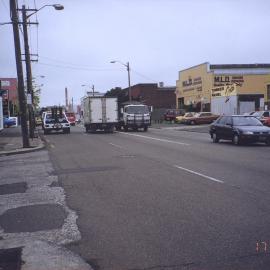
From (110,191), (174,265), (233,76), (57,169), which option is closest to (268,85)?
(233,76)

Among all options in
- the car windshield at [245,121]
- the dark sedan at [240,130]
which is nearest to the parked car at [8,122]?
the dark sedan at [240,130]

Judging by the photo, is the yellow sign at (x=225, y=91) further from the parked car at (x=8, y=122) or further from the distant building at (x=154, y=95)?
the distant building at (x=154, y=95)

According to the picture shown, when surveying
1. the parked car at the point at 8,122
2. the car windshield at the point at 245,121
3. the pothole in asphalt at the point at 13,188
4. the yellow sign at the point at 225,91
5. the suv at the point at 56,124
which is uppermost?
the yellow sign at the point at 225,91

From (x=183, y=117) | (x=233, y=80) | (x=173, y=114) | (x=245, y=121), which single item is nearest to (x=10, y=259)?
(x=245, y=121)

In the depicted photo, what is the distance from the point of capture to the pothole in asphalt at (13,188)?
11.2 metres

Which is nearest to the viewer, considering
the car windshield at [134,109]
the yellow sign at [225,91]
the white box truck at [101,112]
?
the white box truck at [101,112]

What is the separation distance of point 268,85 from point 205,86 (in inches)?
428

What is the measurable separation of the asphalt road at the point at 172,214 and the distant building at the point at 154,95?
256ft

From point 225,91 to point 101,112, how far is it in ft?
74.2

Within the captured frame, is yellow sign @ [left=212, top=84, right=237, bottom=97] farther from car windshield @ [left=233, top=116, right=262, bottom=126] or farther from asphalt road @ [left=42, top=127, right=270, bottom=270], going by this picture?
asphalt road @ [left=42, top=127, right=270, bottom=270]

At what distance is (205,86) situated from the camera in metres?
67.8

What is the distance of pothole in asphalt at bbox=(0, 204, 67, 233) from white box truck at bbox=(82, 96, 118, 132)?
107 feet

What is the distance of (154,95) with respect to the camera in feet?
307

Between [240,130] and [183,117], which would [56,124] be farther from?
[183,117]
